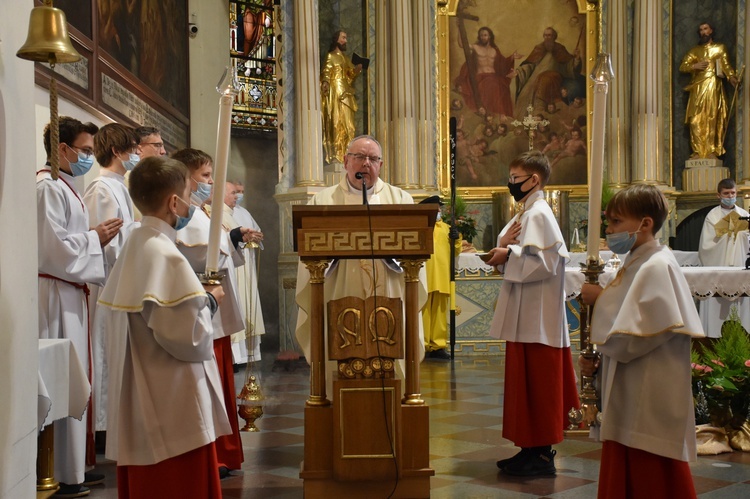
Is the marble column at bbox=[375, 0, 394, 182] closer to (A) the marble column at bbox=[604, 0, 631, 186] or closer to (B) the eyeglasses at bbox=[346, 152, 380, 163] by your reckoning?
(A) the marble column at bbox=[604, 0, 631, 186]

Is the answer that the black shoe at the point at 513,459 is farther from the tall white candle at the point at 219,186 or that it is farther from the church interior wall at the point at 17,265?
the church interior wall at the point at 17,265

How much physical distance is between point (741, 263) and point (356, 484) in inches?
325

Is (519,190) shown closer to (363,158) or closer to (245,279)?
(363,158)

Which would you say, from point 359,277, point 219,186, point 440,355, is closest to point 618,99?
point 440,355

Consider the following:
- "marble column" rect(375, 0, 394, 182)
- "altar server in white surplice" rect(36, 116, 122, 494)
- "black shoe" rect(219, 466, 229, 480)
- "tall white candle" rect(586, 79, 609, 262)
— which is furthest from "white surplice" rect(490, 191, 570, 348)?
"marble column" rect(375, 0, 394, 182)

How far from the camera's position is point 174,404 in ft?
10.5

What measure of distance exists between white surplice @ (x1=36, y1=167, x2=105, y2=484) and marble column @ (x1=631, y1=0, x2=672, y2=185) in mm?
9603

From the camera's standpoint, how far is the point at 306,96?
1173cm

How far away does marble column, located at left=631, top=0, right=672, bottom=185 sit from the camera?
12.6m

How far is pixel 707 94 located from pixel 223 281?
10011mm

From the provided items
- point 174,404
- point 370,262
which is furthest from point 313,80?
point 174,404

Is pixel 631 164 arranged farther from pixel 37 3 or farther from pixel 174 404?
pixel 174 404

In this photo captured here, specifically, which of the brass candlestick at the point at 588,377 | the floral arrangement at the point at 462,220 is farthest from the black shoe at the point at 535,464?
the floral arrangement at the point at 462,220

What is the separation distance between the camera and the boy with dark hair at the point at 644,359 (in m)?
3.22
